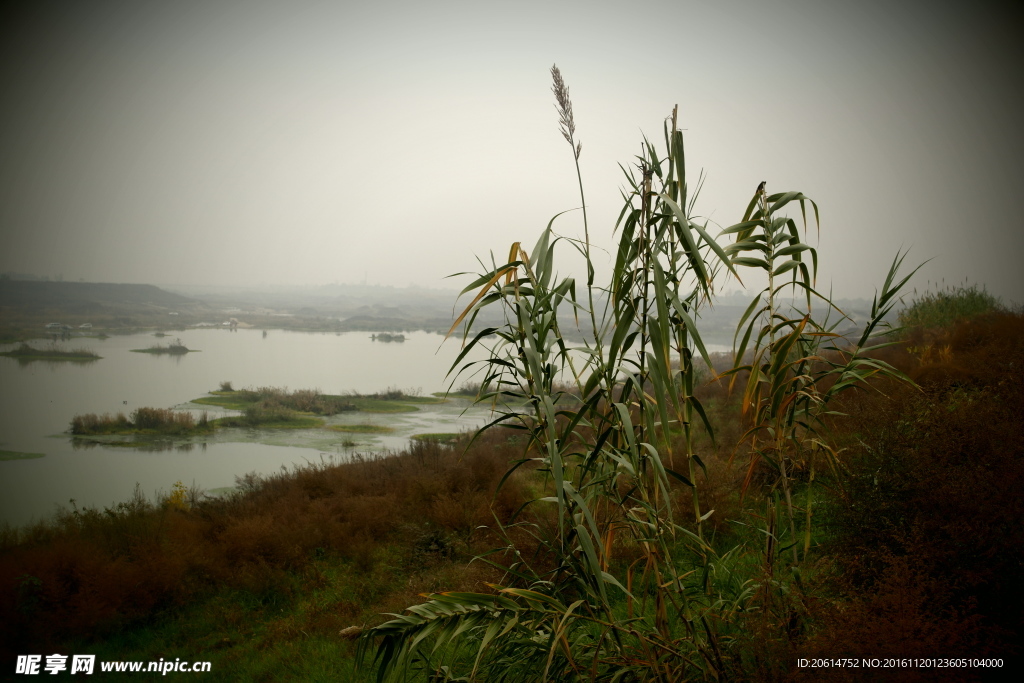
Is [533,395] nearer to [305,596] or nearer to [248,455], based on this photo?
[305,596]


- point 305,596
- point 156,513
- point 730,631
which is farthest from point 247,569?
point 730,631

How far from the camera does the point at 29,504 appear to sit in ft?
16.8

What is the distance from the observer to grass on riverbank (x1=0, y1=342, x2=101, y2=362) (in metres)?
6.90

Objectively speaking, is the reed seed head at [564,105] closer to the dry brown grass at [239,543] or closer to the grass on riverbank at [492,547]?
the grass on riverbank at [492,547]

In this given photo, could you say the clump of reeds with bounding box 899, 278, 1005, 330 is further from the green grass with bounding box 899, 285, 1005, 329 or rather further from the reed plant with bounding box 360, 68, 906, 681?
the reed plant with bounding box 360, 68, 906, 681

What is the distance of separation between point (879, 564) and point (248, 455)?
7288mm

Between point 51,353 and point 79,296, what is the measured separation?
212 centimetres

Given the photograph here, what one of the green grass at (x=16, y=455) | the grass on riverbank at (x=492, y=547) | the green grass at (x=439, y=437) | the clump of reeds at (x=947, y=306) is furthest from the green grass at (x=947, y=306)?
the green grass at (x=16, y=455)

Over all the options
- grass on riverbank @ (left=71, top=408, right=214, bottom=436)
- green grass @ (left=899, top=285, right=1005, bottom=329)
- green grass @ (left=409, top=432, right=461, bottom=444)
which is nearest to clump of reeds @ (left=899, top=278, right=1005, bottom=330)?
green grass @ (left=899, top=285, right=1005, bottom=329)

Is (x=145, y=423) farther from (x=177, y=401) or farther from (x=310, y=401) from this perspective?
(x=310, y=401)

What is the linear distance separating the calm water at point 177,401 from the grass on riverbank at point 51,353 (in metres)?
0.13

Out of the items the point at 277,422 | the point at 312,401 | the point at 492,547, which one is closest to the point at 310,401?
the point at 312,401

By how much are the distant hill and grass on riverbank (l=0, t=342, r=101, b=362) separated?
0.66m

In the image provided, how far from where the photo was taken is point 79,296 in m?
9.04
